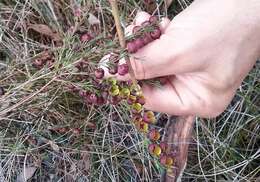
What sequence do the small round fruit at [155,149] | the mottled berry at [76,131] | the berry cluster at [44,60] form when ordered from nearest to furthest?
the small round fruit at [155,149]
the berry cluster at [44,60]
the mottled berry at [76,131]

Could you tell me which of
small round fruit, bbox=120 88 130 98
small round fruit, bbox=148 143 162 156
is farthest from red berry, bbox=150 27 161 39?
small round fruit, bbox=148 143 162 156

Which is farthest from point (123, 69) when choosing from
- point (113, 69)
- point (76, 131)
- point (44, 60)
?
point (76, 131)

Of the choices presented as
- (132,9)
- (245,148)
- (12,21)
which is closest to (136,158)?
(245,148)

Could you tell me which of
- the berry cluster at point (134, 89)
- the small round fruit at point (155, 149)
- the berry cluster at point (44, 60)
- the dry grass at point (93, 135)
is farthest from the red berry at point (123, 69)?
the dry grass at point (93, 135)

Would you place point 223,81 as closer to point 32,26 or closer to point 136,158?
point 136,158

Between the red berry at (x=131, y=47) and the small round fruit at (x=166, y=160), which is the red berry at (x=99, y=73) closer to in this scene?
the red berry at (x=131, y=47)

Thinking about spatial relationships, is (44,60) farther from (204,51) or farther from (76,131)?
(204,51)
